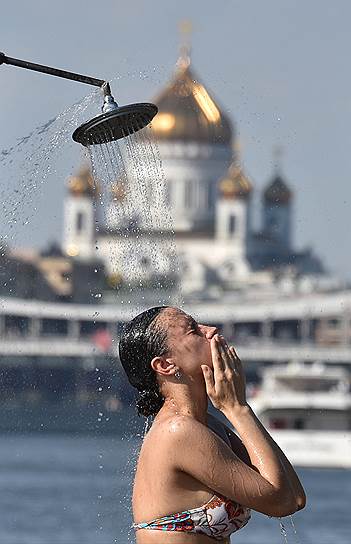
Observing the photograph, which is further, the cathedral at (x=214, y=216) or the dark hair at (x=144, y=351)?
the cathedral at (x=214, y=216)

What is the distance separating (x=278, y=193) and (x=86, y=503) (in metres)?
63.5

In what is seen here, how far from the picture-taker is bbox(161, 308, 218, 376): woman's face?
11.2ft

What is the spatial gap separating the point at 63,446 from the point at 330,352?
32202mm

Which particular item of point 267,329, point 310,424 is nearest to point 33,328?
point 267,329

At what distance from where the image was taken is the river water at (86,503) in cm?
1365

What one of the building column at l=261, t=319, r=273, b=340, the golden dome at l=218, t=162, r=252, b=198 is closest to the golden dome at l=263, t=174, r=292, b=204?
the golden dome at l=218, t=162, r=252, b=198

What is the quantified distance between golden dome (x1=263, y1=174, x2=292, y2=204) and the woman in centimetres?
7481

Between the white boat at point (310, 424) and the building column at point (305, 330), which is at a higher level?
the building column at point (305, 330)

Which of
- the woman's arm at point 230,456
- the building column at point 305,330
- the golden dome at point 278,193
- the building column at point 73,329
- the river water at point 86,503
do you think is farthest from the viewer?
the golden dome at point 278,193

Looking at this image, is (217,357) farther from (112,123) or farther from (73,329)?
(73,329)

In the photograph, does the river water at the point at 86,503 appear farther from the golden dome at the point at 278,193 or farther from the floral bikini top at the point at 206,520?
the golden dome at the point at 278,193

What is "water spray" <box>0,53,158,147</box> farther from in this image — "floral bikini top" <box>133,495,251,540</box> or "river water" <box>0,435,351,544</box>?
"floral bikini top" <box>133,495,251,540</box>

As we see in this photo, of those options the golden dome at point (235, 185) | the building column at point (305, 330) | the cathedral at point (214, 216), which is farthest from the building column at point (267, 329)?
the golden dome at point (235, 185)

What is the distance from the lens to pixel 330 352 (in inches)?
2879
